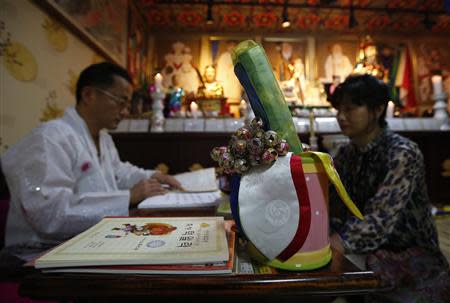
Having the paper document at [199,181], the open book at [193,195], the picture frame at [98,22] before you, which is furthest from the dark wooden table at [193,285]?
the picture frame at [98,22]

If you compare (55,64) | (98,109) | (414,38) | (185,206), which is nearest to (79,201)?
(185,206)

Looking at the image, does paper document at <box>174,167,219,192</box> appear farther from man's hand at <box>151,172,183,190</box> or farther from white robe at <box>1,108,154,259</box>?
white robe at <box>1,108,154,259</box>

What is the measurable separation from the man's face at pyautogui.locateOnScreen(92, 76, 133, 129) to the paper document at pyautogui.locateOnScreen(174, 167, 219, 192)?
42cm

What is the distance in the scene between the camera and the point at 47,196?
2.58 feet

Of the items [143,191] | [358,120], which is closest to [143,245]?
[143,191]

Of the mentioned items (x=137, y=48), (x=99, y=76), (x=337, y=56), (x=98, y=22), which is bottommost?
(x=99, y=76)

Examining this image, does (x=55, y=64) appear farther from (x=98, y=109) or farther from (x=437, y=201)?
(x=437, y=201)

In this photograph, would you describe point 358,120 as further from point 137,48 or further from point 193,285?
point 137,48

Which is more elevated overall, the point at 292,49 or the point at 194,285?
the point at 292,49

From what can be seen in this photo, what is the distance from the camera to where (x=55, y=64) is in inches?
67.0

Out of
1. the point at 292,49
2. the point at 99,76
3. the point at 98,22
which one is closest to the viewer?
the point at 99,76

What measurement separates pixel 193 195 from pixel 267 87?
2.18 ft

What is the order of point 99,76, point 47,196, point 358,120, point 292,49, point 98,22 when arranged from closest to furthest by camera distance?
1. point 47,196
2. point 358,120
3. point 99,76
4. point 98,22
5. point 292,49

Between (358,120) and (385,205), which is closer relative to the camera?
(385,205)
